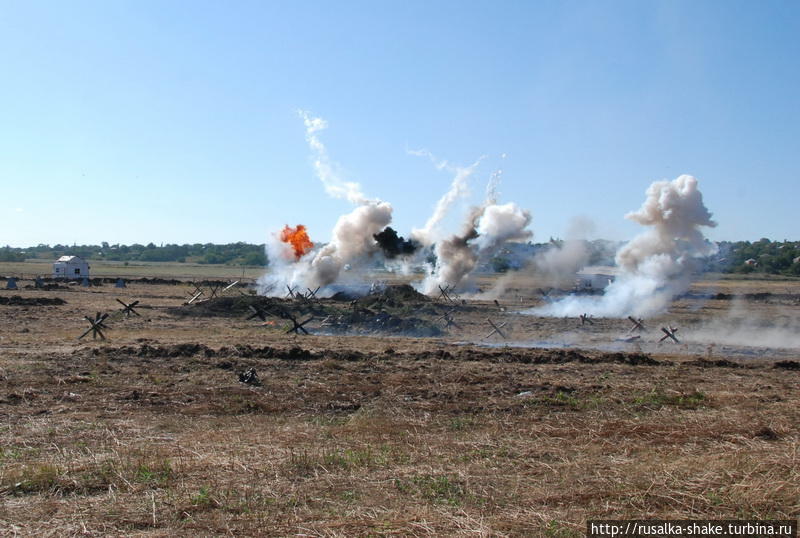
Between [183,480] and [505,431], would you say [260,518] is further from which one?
[505,431]

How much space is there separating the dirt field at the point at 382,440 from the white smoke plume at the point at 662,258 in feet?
61.3

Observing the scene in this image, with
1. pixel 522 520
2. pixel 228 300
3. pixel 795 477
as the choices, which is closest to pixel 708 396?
pixel 795 477

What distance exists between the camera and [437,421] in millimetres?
13547

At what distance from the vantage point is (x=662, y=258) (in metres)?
46.4

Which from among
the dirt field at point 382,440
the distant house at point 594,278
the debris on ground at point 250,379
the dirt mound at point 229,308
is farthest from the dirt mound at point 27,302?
the distant house at point 594,278

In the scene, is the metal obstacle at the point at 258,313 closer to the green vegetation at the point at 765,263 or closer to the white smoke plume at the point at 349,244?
the white smoke plume at the point at 349,244

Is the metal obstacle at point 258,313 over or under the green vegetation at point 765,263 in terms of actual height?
under

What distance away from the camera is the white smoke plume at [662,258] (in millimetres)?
45594

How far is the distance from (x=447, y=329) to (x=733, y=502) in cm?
2890

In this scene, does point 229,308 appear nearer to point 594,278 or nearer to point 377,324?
point 377,324

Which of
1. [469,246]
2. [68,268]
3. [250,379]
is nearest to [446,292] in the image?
[469,246]

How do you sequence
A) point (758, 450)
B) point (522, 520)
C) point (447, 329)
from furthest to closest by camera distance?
point (447, 329) → point (758, 450) → point (522, 520)

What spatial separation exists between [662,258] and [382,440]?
38.8m

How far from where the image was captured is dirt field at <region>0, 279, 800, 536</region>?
7.99m
